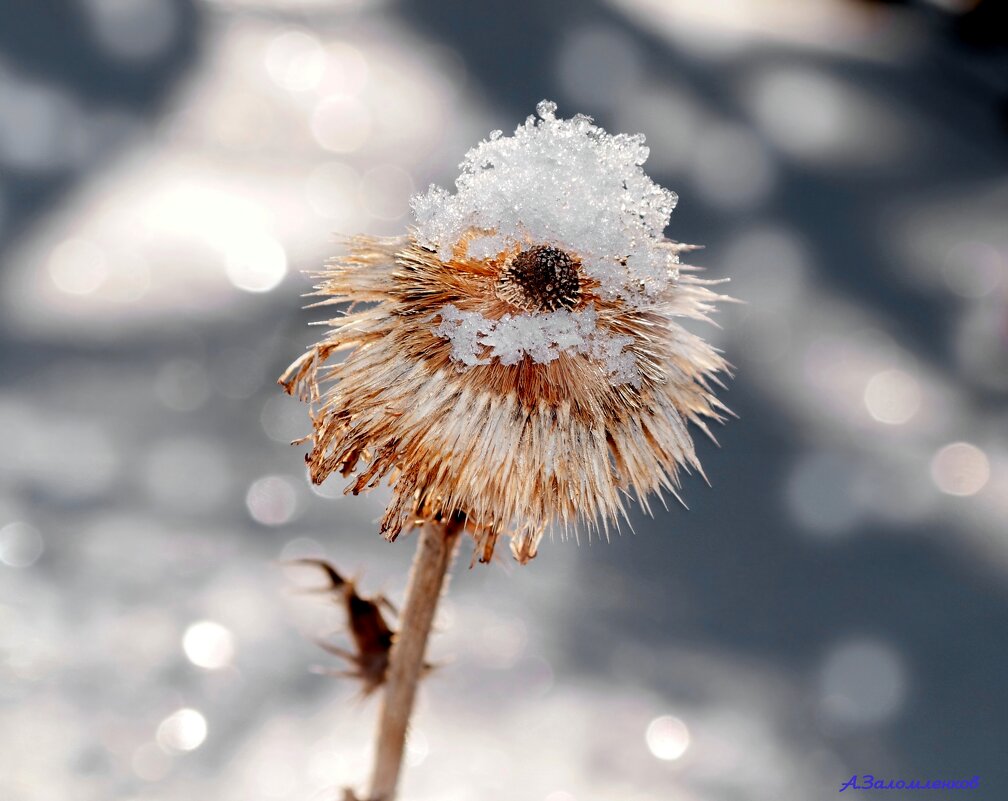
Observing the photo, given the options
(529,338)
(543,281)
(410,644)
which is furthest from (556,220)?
(410,644)

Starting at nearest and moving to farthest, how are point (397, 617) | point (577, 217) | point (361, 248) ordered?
point (577, 217) → point (361, 248) → point (397, 617)

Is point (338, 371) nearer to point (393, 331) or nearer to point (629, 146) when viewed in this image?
point (393, 331)

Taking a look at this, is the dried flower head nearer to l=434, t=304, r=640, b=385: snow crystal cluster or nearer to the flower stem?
l=434, t=304, r=640, b=385: snow crystal cluster

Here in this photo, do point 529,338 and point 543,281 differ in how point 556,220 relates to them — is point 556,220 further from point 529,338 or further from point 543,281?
point 529,338

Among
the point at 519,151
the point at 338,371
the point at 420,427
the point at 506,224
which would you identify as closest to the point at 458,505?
the point at 420,427

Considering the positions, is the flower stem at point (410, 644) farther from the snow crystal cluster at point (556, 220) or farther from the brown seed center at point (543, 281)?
A: the brown seed center at point (543, 281)

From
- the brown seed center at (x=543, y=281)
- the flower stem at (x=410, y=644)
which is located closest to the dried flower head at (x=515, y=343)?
the brown seed center at (x=543, y=281)

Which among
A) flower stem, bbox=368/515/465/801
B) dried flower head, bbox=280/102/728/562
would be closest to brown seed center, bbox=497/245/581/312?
dried flower head, bbox=280/102/728/562
